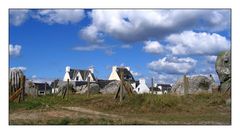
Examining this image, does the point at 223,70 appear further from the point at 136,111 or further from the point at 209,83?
the point at 136,111

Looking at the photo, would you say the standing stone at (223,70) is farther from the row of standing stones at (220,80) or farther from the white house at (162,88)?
the white house at (162,88)

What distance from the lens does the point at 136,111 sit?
→ 1190 centimetres

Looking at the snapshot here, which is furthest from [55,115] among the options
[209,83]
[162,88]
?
[209,83]

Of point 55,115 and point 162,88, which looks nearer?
point 55,115

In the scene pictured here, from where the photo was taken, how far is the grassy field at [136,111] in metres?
9.91

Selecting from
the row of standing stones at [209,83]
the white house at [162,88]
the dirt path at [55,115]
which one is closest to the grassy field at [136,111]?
the dirt path at [55,115]

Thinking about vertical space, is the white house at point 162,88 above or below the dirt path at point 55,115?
above

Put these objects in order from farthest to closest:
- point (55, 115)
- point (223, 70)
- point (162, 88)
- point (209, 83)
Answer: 1. point (209, 83)
2. point (162, 88)
3. point (223, 70)
4. point (55, 115)

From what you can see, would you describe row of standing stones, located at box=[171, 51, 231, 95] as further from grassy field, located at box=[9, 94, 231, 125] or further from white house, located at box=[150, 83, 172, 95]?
grassy field, located at box=[9, 94, 231, 125]

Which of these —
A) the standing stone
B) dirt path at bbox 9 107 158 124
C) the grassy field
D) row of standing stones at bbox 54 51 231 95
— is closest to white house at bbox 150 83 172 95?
row of standing stones at bbox 54 51 231 95

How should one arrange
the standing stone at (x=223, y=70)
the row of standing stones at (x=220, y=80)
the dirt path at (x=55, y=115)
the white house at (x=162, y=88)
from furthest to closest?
the white house at (x=162, y=88)
the standing stone at (x=223, y=70)
the row of standing stones at (x=220, y=80)
the dirt path at (x=55, y=115)

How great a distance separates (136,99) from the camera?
12633 millimetres
